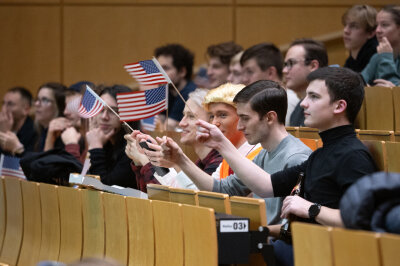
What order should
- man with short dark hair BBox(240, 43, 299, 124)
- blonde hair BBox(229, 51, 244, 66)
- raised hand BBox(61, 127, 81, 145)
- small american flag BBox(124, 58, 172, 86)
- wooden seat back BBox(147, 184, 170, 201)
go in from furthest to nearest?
blonde hair BBox(229, 51, 244, 66) < raised hand BBox(61, 127, 81, 145) < man with short dark hair BBox(240, 43, 299, 124) < small american flag BBox(124, 58, 172, 86) < wooden seat back BBox(147, 184, 170, 201)

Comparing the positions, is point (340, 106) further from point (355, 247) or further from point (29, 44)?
point (29, 44)

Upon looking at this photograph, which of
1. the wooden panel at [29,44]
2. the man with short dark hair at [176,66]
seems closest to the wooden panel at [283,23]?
the man with short dark hair at [176,66]

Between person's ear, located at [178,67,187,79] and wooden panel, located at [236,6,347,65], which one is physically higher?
wooden panel, located at [236,6,347,65]

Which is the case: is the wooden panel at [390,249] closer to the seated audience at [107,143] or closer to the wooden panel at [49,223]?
the wooden panel at [49,223]

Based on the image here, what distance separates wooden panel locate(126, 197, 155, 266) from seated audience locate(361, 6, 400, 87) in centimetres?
173

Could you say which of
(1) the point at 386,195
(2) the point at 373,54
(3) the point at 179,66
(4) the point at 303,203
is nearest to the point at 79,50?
(3) the point at 179,66

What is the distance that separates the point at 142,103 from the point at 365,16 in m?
1.66

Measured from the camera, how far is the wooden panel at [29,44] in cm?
663

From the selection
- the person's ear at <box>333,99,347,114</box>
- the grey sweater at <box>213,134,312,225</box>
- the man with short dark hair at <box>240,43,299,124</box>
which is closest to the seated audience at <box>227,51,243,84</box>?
the man with short dark hair at <box>240,43,299,124</box>

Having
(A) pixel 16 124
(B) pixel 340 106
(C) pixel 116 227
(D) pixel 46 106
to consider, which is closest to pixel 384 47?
(B) pixel 340 106

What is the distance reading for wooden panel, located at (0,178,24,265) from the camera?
3469 millimetres

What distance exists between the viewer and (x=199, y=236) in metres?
2.27

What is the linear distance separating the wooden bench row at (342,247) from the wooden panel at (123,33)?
193 inches

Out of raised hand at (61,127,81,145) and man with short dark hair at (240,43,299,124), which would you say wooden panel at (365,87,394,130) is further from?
raised hand at (61,127,81,145)
